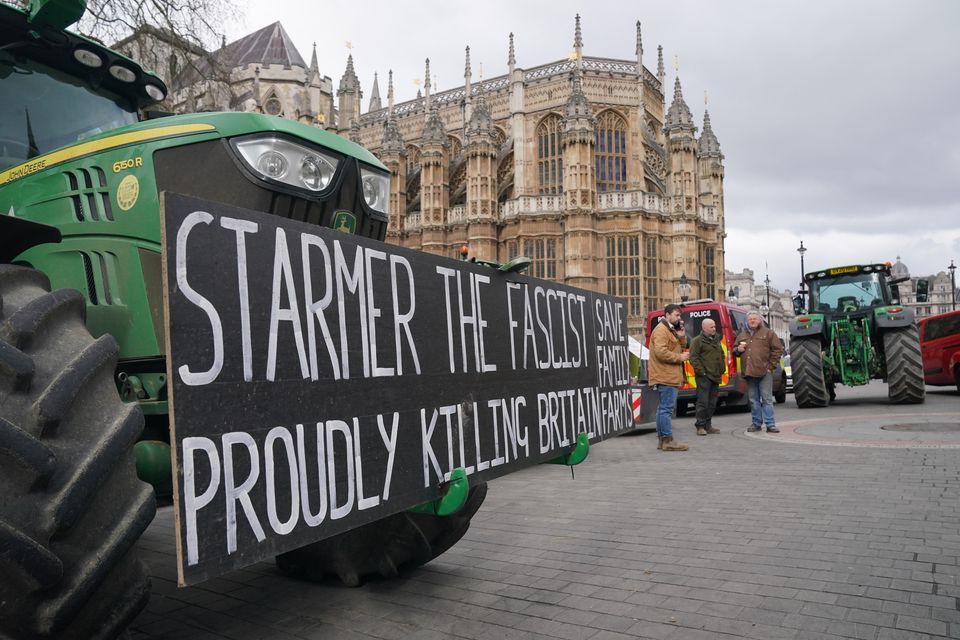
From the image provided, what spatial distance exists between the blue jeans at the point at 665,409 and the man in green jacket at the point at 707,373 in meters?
2.06

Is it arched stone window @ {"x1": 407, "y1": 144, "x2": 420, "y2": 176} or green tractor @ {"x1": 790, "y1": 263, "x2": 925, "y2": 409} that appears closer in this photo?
green tractor @ {"x1": 790, "y1": 263, "x2": 925, "y2": 409}

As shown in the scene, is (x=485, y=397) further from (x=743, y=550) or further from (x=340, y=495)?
(x=743, y=550)

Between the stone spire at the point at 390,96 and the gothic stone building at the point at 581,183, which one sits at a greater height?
the stone spire at the point at 390,96

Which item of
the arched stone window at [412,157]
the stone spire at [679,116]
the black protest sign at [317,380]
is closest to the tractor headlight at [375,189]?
the black protest sign at [317,380]

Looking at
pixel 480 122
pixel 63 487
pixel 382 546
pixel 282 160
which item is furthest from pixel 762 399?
pixel 480 122

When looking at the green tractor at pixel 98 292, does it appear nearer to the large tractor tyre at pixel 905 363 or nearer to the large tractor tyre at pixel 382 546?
the large tractor tyre at pixel 382 546

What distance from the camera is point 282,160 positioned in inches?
111

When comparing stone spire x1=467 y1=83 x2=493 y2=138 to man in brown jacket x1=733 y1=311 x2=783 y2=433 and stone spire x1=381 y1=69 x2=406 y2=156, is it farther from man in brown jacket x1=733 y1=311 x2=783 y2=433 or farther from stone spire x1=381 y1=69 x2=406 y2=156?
man in brown jacket x1=733 y1=311 x2=783 y2=433

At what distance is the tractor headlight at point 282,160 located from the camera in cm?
280

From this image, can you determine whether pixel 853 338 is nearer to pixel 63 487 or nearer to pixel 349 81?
pixel 63 487

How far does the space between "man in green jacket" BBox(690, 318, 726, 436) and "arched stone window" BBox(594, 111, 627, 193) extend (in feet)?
96.3

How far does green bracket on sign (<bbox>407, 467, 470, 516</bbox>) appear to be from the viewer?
2742 millimetres

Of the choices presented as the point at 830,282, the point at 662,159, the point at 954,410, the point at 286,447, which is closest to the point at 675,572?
the point at 286,447

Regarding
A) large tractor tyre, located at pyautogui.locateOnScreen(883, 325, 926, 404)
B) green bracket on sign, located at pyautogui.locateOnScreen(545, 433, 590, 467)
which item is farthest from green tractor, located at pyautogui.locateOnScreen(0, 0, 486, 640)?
large tractor tyre, located at pyautogui.locateOnScreen(883, 325, 926, 404)
